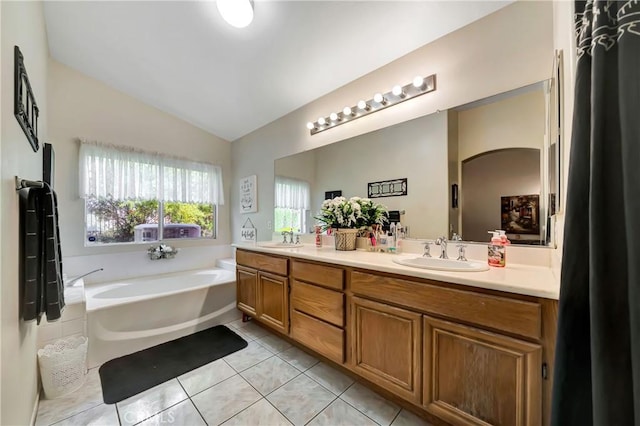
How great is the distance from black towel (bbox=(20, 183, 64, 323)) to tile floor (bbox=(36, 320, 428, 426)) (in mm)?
706

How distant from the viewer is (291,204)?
290 cm

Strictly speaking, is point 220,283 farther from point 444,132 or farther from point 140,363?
point 444,132

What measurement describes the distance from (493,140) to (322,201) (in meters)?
1.48

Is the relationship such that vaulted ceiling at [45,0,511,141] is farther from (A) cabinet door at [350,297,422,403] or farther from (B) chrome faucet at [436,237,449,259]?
(A) cabinet door at [350,297,422,403]

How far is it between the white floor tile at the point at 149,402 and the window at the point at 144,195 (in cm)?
205

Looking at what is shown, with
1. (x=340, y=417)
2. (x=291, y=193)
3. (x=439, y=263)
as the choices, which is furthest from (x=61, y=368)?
(x=439, y=263)

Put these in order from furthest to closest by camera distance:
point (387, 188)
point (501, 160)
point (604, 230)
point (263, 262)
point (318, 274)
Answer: point (263, 262) → point (387, 188) → point (318, 274) → point (501, 160) → point (604, 230)

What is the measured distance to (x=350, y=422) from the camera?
1397mm

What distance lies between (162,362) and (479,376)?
2201 millimetres

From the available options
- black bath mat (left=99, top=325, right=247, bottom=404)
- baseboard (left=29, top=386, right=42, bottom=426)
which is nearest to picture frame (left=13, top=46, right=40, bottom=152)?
baseboard (left=29, top=386, right=42, bottom=426)

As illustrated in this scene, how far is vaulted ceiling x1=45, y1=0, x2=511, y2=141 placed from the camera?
5.52ft

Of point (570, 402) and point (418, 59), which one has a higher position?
point (418, 59)

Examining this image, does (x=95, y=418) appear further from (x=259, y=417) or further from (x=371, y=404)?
(x=371, y=404)

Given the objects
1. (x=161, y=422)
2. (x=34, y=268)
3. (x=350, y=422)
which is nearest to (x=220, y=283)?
(x=161, y=422)
